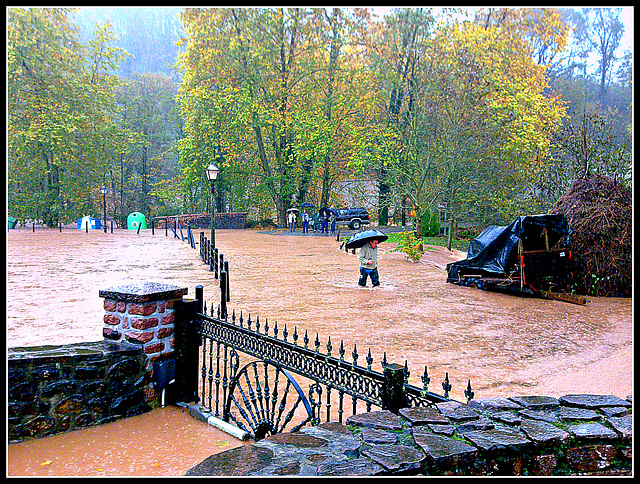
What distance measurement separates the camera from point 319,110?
3575 cm

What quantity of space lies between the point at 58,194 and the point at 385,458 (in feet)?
139

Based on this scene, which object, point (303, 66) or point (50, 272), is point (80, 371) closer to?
point (50, 272)

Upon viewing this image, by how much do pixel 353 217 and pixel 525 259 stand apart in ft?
82.1

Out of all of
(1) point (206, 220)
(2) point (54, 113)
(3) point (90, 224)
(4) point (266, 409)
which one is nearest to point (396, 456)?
(4) point (266, 409)

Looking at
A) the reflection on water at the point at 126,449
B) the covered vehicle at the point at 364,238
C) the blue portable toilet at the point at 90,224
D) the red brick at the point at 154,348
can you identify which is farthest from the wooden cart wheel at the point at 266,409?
the blue portable toilet at the point at 90,224

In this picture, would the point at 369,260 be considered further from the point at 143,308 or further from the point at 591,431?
the point at 591,431

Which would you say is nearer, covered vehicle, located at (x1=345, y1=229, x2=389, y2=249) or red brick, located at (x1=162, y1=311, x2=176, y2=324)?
red brick, located at (x1=162, y1=311, x2=176, y2=324)

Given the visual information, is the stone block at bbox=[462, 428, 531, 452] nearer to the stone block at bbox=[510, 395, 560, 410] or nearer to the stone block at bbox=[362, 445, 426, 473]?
the stone block at bbox=[362, 445, 426, 473]

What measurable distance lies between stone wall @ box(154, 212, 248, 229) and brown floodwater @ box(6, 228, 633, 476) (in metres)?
19.9

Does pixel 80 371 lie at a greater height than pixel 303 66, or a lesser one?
lesser

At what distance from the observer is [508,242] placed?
13.6 meters

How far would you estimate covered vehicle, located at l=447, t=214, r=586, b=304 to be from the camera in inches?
508

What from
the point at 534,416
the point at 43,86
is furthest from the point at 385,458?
the point at 43,86

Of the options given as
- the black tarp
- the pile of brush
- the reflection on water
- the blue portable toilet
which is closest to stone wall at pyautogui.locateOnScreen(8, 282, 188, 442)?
the reflection on water
